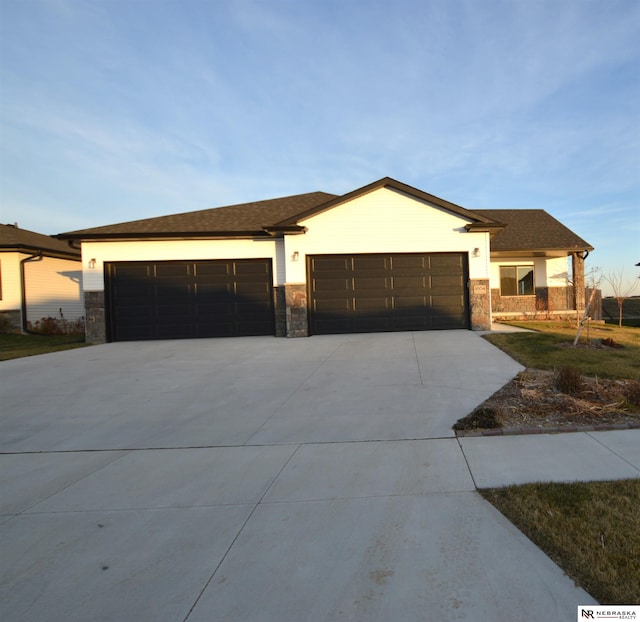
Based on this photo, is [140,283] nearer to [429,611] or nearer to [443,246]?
[443,246]

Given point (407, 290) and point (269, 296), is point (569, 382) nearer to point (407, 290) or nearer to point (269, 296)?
point (407, 290)

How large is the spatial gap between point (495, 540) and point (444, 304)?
36.0ft

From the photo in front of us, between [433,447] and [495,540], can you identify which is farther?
[433,447]

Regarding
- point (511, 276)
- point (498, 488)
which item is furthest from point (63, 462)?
point (511, 276)

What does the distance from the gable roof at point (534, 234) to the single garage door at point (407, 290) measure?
4769mm

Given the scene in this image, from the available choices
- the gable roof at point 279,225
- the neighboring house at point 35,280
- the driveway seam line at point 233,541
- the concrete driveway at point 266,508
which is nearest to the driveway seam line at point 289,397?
the concrete driveway at point 266,508

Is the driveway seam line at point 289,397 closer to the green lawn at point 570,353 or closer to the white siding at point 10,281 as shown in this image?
the green lawn at point 570,353

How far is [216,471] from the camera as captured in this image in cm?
388

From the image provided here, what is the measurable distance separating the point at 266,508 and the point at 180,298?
37.4 ft

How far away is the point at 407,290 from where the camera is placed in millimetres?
12953

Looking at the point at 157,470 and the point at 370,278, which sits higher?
the point at 370,278

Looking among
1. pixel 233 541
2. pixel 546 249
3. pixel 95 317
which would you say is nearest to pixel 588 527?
pixel 233 541

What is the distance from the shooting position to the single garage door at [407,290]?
1294 cm

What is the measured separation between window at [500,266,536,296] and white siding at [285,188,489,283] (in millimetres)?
6627
